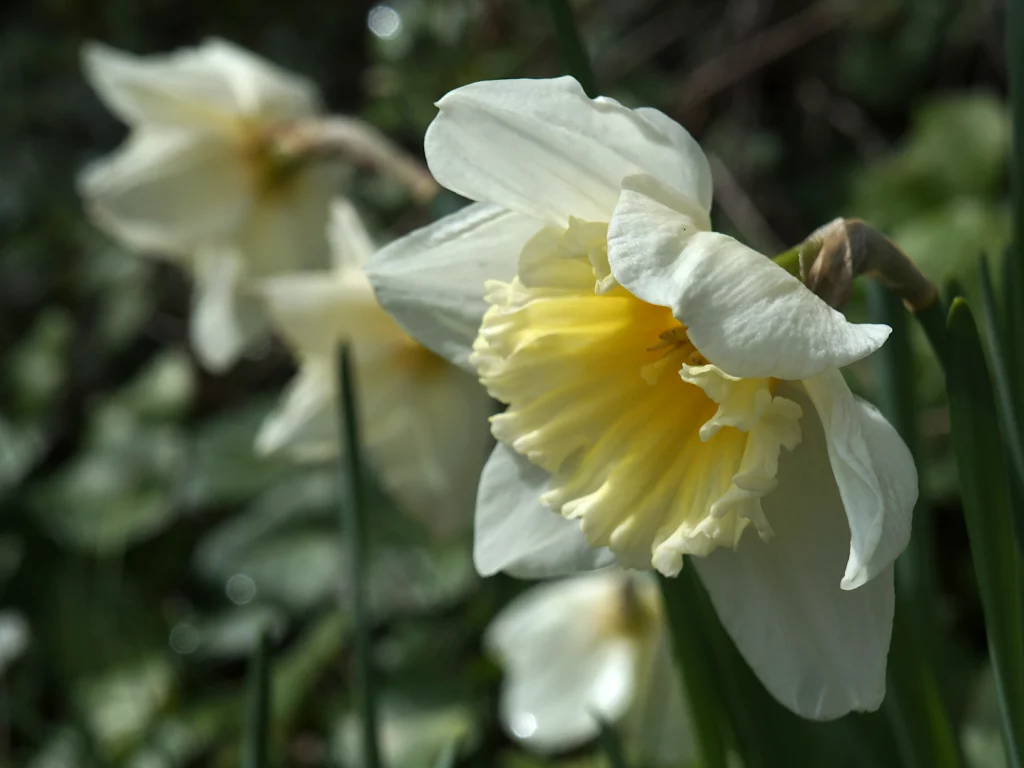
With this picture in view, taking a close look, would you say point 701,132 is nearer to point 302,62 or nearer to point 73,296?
point 302,62

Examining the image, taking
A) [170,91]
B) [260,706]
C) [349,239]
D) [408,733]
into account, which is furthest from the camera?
[408,733]

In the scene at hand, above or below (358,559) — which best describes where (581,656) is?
below

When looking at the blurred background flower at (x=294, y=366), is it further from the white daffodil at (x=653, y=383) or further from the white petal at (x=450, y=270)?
the white petal at (x=450, y=270)

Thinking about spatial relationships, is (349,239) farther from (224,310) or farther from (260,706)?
(260,706)

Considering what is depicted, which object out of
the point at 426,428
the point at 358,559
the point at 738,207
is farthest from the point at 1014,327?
the point at 738,207

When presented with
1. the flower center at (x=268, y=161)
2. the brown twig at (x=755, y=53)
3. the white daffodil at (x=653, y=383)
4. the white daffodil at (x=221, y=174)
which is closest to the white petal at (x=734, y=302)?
the white daffodil at (x=653, y=383)

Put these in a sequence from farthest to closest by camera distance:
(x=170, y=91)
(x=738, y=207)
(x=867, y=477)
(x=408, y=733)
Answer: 1. (x=738, y=207)
2. (x=408, y=733)
3. (x=170, y=91)
4. (x=867, y=477)
